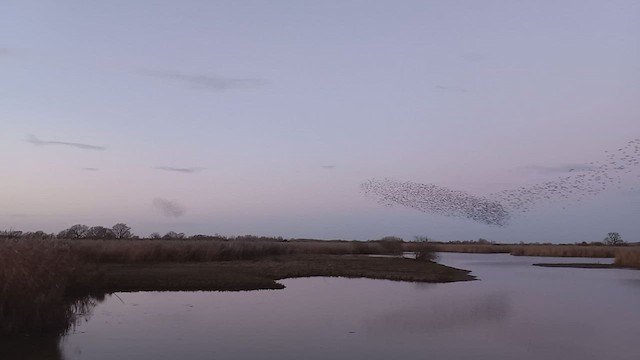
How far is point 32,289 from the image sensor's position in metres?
16.1

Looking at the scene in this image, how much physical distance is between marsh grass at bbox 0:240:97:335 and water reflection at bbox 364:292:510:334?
32.4ft

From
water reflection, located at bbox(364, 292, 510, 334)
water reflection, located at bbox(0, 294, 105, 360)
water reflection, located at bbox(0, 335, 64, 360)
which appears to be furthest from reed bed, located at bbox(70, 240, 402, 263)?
water reflection, located at bbox(364, 292, 510, 334)

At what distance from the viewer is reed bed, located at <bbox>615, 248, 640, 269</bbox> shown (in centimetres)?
6091

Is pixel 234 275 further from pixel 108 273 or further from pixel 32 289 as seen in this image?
pixel 32 289

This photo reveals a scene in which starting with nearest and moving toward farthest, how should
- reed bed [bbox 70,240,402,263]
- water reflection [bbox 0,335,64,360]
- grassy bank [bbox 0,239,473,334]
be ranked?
water reflection [bbox 0,335,64,360] < grassy bank [bbox 0,239,473,334] < reed bed [bbox 70,240,402,263]

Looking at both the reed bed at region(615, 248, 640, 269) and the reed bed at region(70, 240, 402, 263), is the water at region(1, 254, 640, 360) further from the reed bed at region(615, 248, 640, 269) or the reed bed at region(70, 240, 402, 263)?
the reed bed at region(615, 248, 640, 269)

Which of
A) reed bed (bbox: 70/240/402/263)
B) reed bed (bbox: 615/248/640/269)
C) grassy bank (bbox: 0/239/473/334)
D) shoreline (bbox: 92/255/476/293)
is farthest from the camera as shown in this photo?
reed bed (bbox: 615/248/640/269)

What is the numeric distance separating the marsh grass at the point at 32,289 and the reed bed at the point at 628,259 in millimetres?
59331

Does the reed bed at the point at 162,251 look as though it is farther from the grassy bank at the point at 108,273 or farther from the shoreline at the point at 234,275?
the shoreline at the point at 234,275

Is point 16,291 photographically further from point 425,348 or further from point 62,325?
point 425,348

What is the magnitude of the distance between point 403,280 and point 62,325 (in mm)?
25368

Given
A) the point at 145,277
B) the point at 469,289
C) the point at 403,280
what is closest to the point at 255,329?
the point at 145,277

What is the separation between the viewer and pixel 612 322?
21047 mm

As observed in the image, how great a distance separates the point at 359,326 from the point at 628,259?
55.1 m
